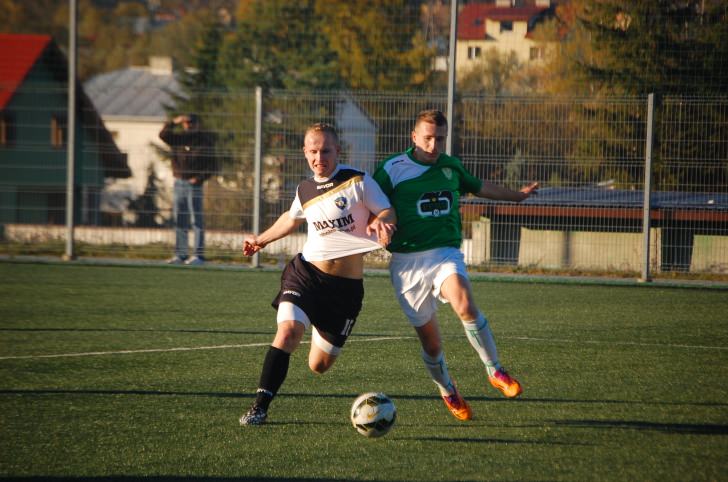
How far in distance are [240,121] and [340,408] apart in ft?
41.5

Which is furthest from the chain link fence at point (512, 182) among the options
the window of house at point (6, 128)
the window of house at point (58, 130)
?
the window of house at point (6, 128)

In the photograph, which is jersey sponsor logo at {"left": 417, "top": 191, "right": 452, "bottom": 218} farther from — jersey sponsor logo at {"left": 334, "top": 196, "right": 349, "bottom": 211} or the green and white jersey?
jersey sponsor logo at {"left": 334, "top": 196, "right": 349, "bottom": 211}

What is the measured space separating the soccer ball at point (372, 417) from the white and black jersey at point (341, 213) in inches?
41.9

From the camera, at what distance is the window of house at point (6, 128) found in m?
17.7

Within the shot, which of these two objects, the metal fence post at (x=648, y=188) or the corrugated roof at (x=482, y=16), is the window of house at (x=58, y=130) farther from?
the metal fence post at (x=648, y=188)

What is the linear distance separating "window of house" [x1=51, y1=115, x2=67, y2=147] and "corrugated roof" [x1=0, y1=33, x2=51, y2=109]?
10186mm

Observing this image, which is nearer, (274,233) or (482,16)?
(274,233)

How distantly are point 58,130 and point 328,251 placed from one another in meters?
13.9

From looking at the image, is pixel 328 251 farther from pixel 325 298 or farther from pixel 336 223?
pixel 325 298

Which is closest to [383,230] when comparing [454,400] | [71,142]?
[454,400]

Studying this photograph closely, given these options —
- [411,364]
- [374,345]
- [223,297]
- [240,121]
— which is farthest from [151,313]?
[240,121]

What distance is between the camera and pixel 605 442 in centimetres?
489

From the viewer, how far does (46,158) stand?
1788 cm

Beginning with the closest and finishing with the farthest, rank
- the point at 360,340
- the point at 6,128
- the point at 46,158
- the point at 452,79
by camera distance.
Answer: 1. the point at 360,340
2. the point at 452,79
3. the point at 6,128
4. the point at 46,158
